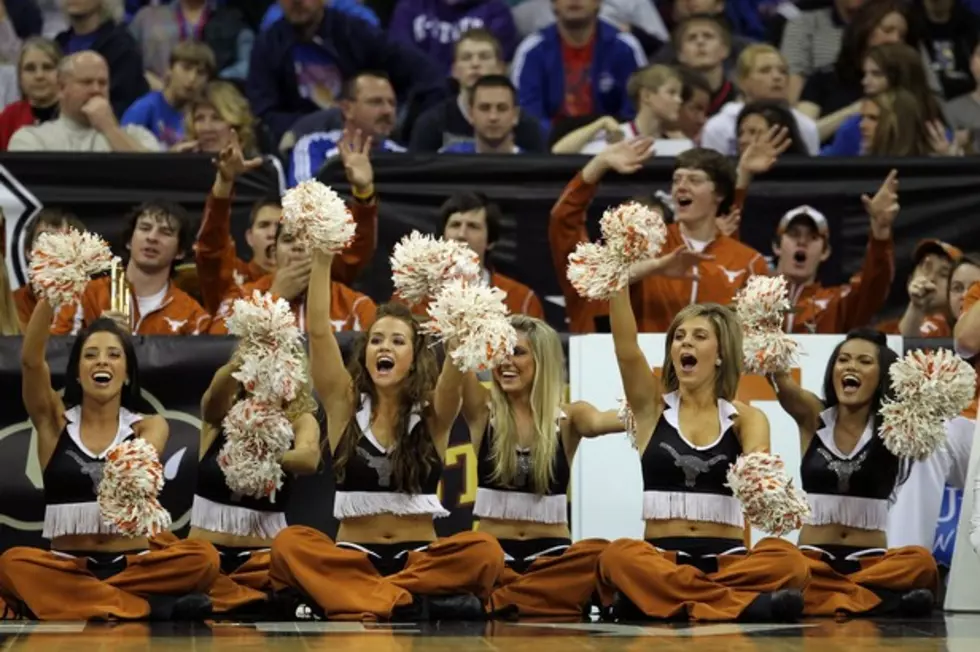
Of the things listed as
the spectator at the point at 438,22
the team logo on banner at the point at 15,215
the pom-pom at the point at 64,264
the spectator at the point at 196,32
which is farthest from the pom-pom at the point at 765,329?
the spectator at the point at 196,32

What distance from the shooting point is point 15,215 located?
11.4 metres

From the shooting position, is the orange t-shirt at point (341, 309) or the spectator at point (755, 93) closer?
the orange t-shirt at point (341, 309)

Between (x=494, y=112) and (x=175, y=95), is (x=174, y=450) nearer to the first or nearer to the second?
(x=494, y=112)

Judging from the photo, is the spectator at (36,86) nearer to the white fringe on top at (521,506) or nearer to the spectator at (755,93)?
the spectator at (755,93)

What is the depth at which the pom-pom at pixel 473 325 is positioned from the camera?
8461 millimetres

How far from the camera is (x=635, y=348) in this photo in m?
9.03

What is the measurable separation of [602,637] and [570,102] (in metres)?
6.27

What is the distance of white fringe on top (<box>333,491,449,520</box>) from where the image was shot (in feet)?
30.0

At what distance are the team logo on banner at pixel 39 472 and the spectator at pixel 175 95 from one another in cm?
352

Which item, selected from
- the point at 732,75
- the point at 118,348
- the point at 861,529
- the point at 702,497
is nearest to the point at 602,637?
the point at 702,497

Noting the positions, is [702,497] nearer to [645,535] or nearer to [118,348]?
[645,535]

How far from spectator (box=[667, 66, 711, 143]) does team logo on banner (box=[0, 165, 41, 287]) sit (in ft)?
12.9

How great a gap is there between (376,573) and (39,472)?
1.87m

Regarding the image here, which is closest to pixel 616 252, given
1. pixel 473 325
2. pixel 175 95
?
pixel 473 325
